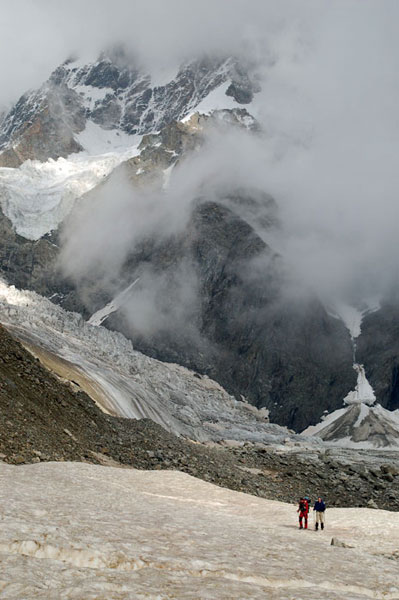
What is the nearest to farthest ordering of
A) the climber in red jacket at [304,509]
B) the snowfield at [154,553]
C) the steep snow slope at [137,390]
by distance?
1. the snowfield at [154,553]
2. the climber in red jacket at [304,509]
3. the steep snow slope at [137,390]

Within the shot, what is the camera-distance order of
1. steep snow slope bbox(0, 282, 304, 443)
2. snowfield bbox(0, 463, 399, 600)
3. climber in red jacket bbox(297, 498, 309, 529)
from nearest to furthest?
1. snowfield bbox(0, 463, 399, 600)
2. climber in red jacket bbox(297, 498, 309, 529)
3. steep snow slope bbox(0, 282, 304, 443)

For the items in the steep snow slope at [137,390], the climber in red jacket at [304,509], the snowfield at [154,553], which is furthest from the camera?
the steep snow slope at [137,390]

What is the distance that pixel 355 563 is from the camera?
57.0ft

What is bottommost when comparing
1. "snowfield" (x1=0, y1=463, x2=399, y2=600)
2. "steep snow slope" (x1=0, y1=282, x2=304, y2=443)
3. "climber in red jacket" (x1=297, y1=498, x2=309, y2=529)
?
"snowfield" (x1=0, y1=463, x2=399, y2=600)

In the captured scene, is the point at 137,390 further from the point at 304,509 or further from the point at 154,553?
the point at 154,553

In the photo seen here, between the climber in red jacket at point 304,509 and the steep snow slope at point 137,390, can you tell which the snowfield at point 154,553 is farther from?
the steep snow slope at point 137,390

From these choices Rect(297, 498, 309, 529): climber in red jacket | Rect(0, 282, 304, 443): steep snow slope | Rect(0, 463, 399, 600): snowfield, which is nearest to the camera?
Rect(0, 463, 399, 600): snowfield

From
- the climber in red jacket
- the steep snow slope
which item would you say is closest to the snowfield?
the climber in red jacket

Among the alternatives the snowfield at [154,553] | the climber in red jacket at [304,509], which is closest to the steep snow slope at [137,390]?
the climber in red jacket at [304,509]

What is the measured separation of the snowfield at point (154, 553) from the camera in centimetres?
1141

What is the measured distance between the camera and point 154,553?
1439cm

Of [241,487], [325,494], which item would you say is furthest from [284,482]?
[241,487]

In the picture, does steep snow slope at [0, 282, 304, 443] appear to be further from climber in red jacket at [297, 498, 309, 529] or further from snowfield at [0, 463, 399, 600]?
snowfield at [0, 463, 399, 600]

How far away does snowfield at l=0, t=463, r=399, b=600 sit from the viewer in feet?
37.4
